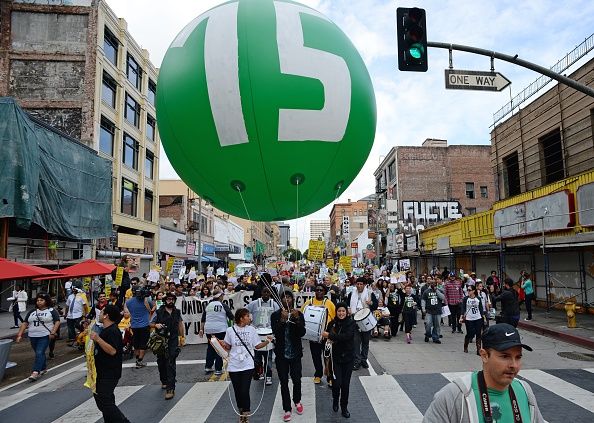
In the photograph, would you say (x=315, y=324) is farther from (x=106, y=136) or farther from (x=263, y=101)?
(x=106, y=136)

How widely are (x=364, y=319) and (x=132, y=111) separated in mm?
31505

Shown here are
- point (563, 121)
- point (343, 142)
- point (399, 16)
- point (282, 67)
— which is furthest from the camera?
point (563, 121)

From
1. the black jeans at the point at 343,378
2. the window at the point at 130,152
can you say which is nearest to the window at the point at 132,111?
the window at the point at 130,152

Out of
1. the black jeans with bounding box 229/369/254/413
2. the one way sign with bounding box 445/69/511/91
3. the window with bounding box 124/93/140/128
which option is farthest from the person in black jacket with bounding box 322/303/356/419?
the window with bounding box 124/93/140/128

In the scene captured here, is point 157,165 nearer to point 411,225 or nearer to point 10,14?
point 10,14

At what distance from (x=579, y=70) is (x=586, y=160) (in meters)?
3.52

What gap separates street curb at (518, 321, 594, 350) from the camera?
10.3m

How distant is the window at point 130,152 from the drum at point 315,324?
29.1 meters

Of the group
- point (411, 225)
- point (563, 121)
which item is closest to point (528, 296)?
point (563, 121)

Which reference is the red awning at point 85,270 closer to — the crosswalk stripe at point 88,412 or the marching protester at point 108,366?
the crosswalk stripe at point 88,412

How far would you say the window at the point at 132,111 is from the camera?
108ft

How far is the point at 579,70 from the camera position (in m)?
16.5

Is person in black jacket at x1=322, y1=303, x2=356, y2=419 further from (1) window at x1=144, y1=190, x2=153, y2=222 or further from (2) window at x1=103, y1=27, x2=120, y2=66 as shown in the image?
(1) window at x1=144, y1=190, x2=153, y2=222

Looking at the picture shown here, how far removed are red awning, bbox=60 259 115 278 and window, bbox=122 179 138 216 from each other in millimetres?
18061
